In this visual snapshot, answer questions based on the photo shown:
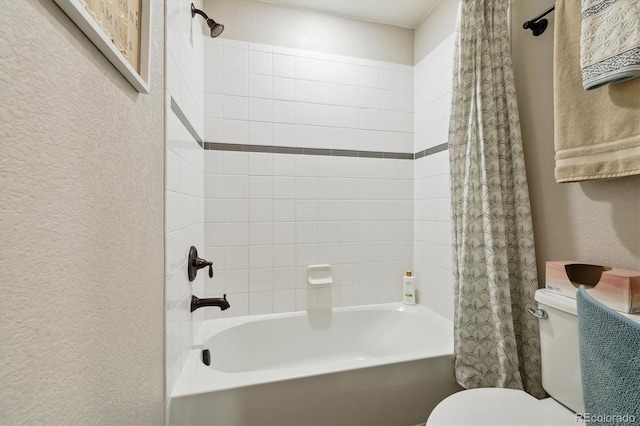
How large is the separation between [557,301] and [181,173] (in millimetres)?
1498

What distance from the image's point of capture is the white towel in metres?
0.77

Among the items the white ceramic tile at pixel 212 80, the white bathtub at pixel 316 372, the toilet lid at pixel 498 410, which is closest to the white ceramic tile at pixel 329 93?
the white ceramic tile at pixel 212 80

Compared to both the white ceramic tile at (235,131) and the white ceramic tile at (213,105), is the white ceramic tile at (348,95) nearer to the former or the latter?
the white ceramic tile at (235,131)

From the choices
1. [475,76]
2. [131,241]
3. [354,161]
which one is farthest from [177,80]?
[475,76]

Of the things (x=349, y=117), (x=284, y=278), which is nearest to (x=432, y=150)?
(x=349, y=117)

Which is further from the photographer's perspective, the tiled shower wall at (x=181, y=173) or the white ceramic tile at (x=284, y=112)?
the white ceramic tile at (x=284, y=112)

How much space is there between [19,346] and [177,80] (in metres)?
1.04

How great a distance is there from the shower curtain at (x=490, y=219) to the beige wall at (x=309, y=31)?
0.77 metres

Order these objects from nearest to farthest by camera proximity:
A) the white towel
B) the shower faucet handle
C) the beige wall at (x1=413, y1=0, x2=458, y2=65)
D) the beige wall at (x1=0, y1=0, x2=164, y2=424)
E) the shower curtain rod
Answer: the beige wall at (x1=0, y1=0, x2=164, y2=424) < the white towel < the shower curtain rod < the shower faucet handle < the beige wall at (x1=413, y1=0, x2=458, y2=65)

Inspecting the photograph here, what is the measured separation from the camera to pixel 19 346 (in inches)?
13.0

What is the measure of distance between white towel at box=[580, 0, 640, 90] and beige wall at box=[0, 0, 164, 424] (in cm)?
132

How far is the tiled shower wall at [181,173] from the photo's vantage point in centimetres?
95

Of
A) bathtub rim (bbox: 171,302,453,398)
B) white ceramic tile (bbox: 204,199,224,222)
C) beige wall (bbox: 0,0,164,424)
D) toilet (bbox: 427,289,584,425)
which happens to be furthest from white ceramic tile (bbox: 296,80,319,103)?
toilet (bbox: 427,289,584,425)

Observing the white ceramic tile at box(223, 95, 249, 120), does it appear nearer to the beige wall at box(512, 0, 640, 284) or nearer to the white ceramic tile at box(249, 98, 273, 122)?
the white ceramic tile at box(249, 98, 273, 122)
